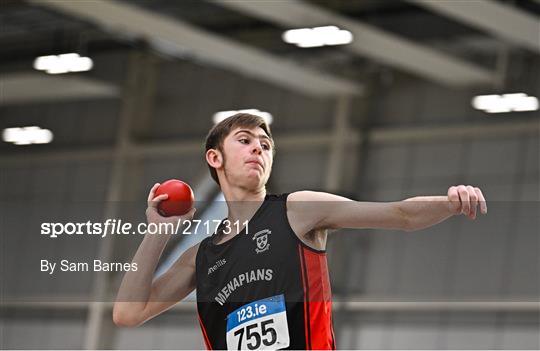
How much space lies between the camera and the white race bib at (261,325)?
428 cm

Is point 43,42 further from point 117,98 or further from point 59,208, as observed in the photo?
point 59,208

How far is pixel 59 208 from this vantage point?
5930mm

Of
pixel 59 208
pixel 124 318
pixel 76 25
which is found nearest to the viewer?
pixel 124 318

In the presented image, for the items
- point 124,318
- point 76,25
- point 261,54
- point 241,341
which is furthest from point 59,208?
point 76,25

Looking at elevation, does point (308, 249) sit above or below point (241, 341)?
above

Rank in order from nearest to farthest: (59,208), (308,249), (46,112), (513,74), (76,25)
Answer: (308,249)
(59,208)
(513,74)
(76,25)
(46,112)

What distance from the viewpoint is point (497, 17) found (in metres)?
14.4

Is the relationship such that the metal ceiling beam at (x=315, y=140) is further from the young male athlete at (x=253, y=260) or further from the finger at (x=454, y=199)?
the finger at (x=454, y=199)

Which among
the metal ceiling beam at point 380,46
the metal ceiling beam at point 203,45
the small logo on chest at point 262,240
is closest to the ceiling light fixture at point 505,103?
the metal ceiling beam at point 380,46

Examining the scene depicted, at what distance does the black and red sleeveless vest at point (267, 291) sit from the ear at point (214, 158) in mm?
255

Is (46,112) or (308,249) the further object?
(46,112)

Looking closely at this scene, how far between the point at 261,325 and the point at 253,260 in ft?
0.80

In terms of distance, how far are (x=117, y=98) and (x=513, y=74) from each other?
702 cm

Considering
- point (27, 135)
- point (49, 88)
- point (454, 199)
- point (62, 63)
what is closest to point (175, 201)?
point (454, 199)
